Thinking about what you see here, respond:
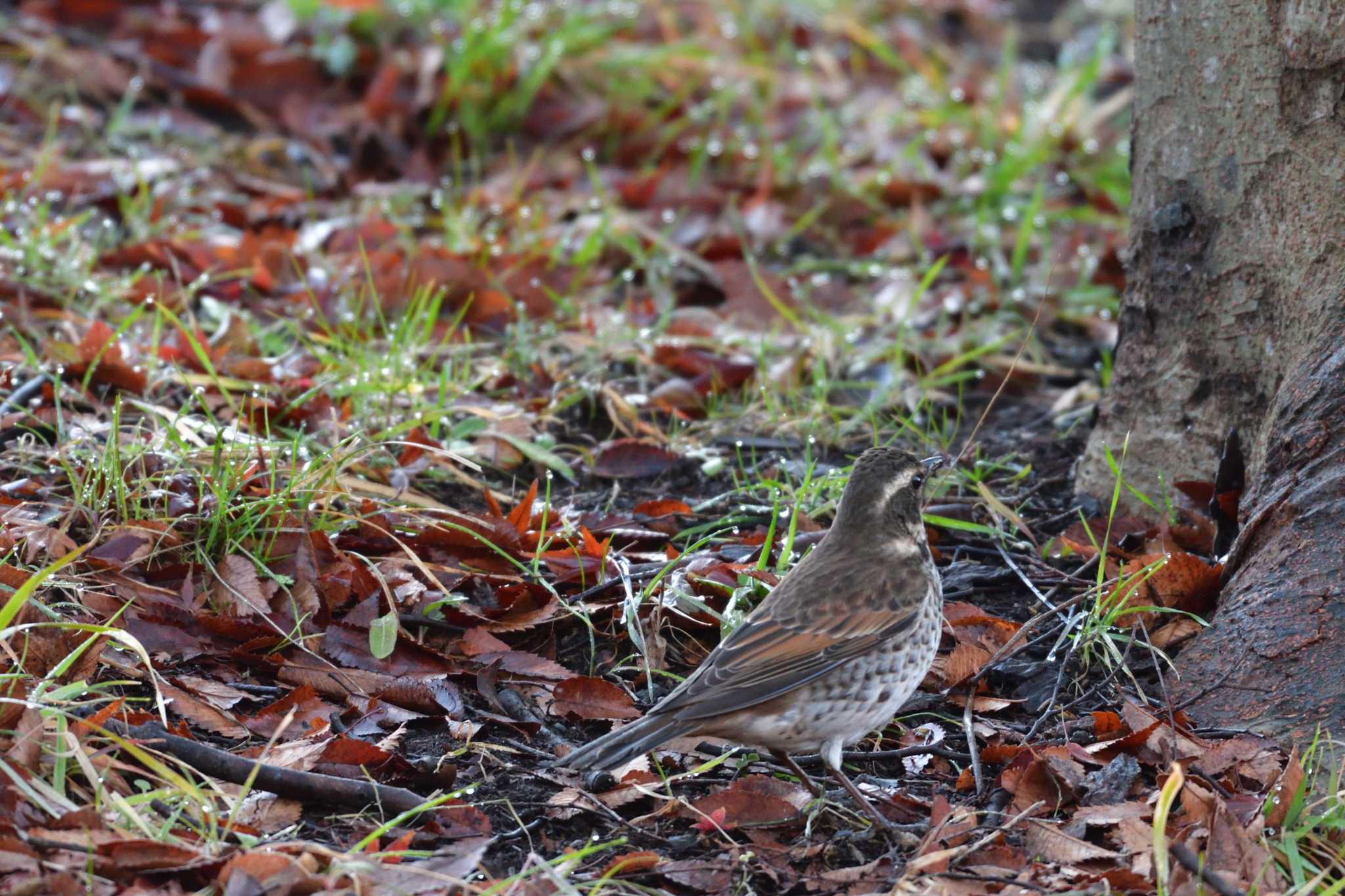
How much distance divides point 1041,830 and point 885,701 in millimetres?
636

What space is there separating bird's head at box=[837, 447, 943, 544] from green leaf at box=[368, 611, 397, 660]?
1430mm

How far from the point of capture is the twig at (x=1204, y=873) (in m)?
3.41

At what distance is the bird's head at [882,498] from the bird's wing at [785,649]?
24cm

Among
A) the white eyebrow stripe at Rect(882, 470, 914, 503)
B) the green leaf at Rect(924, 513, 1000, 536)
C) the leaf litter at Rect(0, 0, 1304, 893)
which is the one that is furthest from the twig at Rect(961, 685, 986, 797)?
the green leaf at Rect(924, 513, 1000, 536)

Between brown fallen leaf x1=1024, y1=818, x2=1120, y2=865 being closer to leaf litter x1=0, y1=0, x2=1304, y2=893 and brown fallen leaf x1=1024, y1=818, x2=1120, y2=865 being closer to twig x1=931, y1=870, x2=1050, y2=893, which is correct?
leaf litter x1=0, y1=0, x2=1304, y2=893

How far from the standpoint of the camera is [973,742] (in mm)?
4359

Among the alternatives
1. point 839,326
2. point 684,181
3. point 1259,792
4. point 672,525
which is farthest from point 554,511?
point 684,181

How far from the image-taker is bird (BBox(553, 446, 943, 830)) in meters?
4.07

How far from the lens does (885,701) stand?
4.34 metres

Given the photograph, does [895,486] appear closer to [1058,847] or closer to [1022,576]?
[1022,576]

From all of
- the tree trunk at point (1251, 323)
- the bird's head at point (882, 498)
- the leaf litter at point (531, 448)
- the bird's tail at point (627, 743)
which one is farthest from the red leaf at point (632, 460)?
the bird's tail at point (627, 743)

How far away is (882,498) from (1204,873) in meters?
1.65

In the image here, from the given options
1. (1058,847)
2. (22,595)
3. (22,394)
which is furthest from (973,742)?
(22,394)

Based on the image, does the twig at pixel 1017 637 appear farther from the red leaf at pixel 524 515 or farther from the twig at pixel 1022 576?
the red leaf at pixel 524 515
